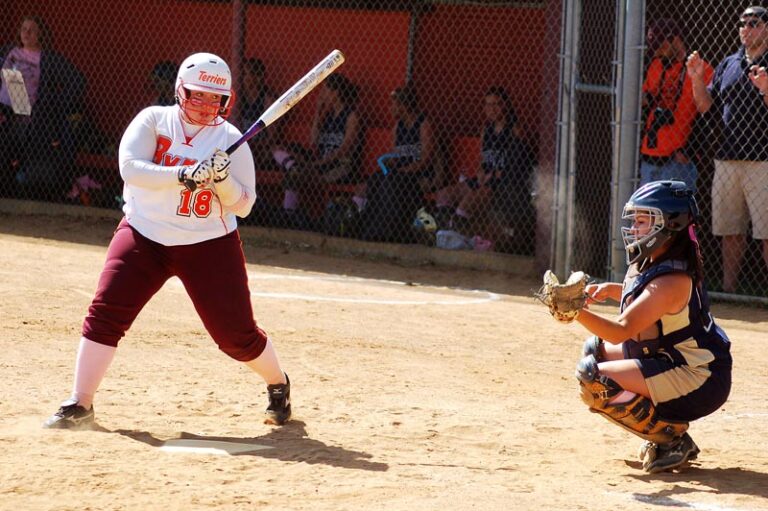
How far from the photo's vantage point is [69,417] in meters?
4.86

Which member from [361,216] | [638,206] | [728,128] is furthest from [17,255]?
[638,206]

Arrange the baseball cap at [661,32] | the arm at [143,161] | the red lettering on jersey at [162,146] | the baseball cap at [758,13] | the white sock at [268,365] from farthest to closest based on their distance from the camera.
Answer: the baseball cap at [661,32]
the baseball cap at [758,13]
the white sock at [268,365]
the red lettering on jersey at [162,146]
the arm at [143,161]

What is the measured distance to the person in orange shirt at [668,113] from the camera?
9.18 m

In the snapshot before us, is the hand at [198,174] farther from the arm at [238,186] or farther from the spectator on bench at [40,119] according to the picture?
the spectator on bench at [40,119]

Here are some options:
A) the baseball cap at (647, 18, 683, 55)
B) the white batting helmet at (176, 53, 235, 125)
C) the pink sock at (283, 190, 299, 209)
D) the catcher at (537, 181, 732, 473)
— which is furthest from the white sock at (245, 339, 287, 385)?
the pink sock at (283, 190, 299, 209)

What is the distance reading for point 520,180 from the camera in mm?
10227

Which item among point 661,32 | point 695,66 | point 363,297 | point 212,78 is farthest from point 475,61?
point 212,78

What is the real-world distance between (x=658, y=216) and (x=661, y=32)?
17.0 feet

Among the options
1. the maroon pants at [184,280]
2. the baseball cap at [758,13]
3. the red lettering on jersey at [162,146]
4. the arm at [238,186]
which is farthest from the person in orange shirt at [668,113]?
the red lettering on jersey at [162,146]

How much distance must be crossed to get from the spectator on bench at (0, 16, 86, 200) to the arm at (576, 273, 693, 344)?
8.26m

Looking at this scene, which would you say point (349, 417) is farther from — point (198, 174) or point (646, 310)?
point (646, 310)

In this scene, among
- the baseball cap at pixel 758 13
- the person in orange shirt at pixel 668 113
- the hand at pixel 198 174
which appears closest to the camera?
the hand at pixel 198 174

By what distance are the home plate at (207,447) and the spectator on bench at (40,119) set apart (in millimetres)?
7367

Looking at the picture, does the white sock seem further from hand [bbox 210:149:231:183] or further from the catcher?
the catcher
